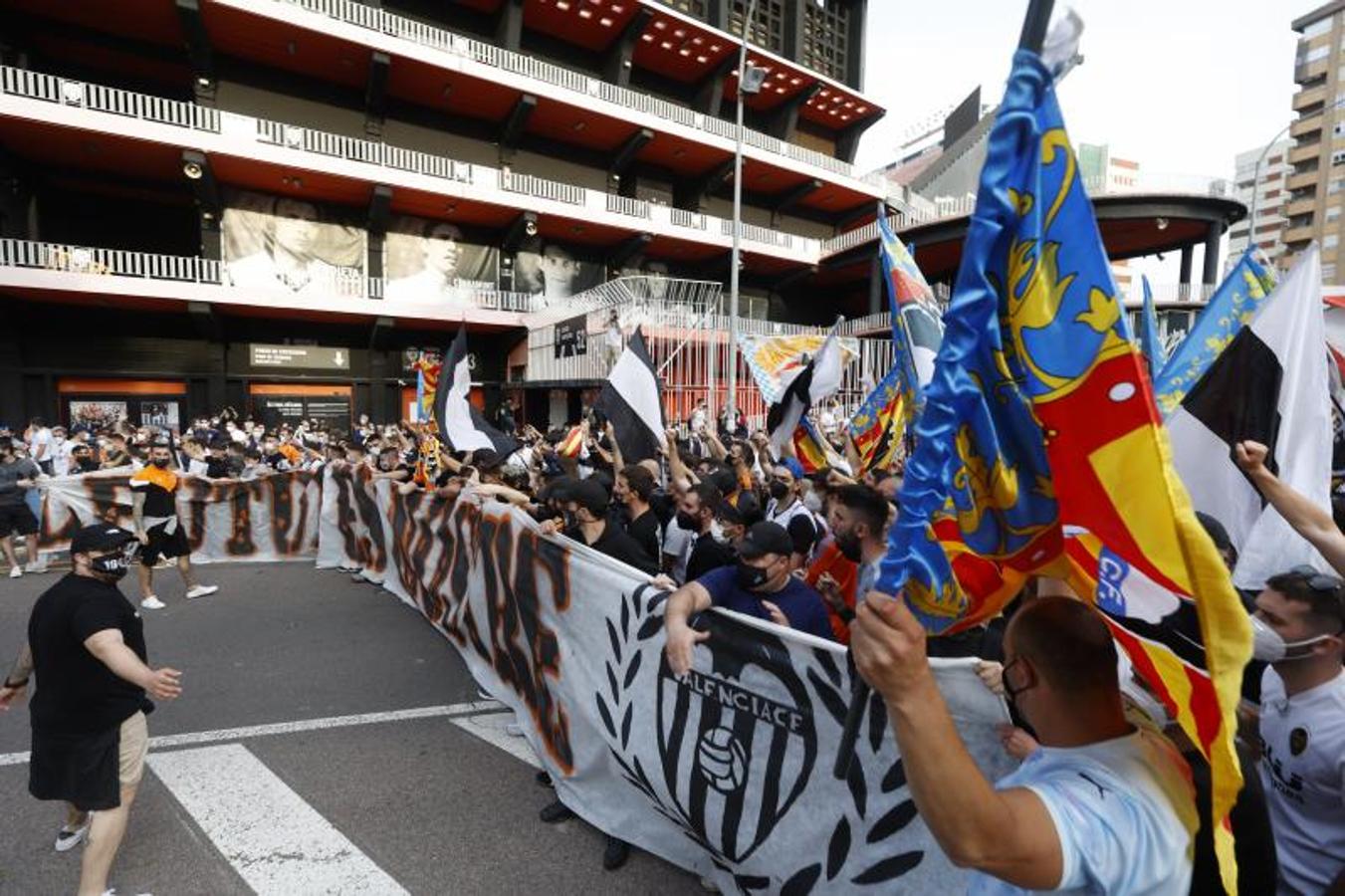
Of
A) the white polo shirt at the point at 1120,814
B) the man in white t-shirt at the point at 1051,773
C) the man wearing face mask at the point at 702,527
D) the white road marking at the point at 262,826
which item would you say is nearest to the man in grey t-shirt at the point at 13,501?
the white road marking at the point at 262,826

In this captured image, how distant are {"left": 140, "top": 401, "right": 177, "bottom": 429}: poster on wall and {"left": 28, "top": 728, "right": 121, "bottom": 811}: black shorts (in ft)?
61.8

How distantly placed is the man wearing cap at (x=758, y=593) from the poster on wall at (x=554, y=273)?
22.1 metres

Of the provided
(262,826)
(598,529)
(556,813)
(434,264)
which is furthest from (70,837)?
(434,264)

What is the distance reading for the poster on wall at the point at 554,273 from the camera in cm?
2366

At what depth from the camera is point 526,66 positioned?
21.2m

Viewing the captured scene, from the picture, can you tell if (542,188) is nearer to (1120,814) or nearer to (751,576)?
(751,576)

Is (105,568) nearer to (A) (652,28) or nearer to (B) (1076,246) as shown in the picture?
(B) (1076,246)

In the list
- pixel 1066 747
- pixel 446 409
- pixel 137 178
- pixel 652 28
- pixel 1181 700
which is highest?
pixel 652 28

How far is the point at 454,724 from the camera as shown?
4.39 meters

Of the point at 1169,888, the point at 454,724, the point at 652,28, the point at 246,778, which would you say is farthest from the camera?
the point at 652,28

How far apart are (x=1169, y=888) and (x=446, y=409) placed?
6.55 metres

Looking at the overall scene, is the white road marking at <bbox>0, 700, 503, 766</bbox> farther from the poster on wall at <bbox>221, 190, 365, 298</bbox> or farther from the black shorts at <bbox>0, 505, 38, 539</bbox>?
the poster on wall at <bbox>221, 190, 365, 298</bbox>

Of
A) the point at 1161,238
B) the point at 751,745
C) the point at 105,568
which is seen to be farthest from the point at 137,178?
the point at 1161,238

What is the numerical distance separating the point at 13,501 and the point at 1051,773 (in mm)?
10559
